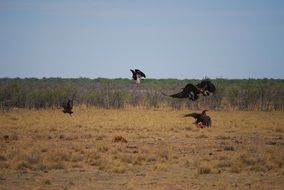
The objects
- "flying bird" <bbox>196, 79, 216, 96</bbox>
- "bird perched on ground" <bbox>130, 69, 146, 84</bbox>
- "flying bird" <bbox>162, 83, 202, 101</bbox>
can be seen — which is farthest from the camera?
"bird perched on ground" <bbox>130, 69, 146, 84</bbox>

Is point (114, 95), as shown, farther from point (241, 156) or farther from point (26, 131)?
point (241, 156)

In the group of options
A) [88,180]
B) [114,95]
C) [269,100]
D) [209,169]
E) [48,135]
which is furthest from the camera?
[114,95]

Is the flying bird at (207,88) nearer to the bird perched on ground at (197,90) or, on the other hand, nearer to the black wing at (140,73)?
the bird perched on ground at (197,90)

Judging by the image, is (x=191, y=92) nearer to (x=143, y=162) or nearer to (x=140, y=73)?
(x=140, y=73)

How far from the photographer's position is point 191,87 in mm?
15945

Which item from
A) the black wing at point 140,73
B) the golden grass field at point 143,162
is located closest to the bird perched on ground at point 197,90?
the golden grass field at point 143,162

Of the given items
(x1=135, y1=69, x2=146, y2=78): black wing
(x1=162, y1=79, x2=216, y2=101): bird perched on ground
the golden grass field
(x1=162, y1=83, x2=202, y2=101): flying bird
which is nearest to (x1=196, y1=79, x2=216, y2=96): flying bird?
(x1=162, y1=79, x2=216, y2=101): bird perched on ground

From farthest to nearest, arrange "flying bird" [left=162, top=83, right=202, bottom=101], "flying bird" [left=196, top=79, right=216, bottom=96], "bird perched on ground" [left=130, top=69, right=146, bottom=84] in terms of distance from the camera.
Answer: "bird perched on ground" [left=130, top=69, right=146, bottom=84]
"flying bird" [left=196, top=79, right=216, bottom=96]
"flying bird" [left=162, top=83, right=202, bottom=101]

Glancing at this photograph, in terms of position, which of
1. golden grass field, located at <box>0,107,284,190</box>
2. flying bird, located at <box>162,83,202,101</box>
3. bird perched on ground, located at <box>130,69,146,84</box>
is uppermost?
bird perched on ground, located at <box>130,69,146,84</box>

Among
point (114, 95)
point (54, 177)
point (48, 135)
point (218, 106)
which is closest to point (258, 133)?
point (48, 135)

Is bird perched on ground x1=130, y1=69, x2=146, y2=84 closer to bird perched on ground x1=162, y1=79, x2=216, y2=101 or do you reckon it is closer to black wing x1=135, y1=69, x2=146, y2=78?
black wing x1=135, y1=69, x2=146, y2=78

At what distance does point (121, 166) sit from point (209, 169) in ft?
7.44

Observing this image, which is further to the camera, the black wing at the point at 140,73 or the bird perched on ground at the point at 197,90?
the black wing at the point at 140,73

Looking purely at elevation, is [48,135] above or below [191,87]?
below
